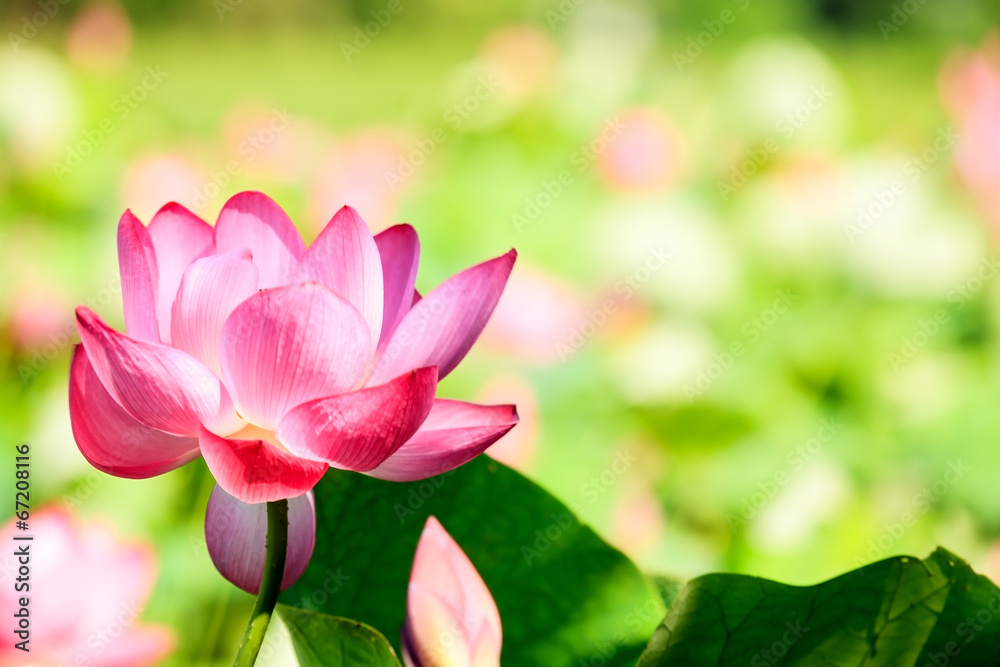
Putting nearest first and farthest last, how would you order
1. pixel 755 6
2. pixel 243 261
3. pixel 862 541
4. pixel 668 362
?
pixel 243 261, pixel 862 541, pixel 668 362, pixel 755 6

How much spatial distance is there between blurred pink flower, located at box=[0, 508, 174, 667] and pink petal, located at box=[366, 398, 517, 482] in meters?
0.30

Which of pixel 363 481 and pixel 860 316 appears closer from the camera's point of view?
pixel 363 481

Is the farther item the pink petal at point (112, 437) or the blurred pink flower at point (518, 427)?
the blurred pink flower at point (518, 427)

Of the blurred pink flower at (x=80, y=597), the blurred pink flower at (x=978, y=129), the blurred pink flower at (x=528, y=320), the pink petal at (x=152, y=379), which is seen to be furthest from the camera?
the blurred pink flower at (x=978, y=129)

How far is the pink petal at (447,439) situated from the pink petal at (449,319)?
11 millimetres

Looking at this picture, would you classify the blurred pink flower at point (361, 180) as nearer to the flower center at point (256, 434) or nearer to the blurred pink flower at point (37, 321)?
the blurred pink flower at point (37, 321)

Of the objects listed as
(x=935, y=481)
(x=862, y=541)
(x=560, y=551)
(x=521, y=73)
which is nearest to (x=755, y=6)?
(x=521, y=73)

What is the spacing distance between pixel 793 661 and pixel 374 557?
125mm

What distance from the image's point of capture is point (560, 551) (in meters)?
0.28

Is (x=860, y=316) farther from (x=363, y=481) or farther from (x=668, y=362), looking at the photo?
(x=363, y=481)

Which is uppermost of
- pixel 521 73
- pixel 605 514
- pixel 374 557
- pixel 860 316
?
pixel 521 73

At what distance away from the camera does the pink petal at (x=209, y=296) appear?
0.70 feet

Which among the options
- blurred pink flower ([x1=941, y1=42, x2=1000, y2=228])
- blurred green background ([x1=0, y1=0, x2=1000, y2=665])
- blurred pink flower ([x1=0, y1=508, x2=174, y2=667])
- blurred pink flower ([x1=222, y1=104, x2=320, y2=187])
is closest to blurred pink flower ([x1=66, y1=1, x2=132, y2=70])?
blurred green background ([x1=0, y1=0, x2=1000, y2=665])

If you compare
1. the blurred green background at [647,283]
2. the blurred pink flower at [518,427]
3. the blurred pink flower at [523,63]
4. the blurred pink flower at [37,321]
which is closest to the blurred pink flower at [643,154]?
the blurred green background at [647,283]
